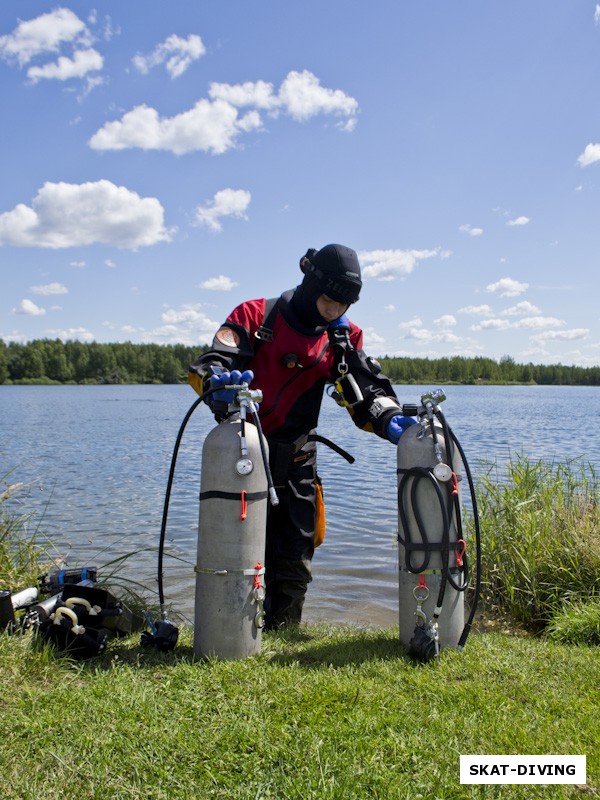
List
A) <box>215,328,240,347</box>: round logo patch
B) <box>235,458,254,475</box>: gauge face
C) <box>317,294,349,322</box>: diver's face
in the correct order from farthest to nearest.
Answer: <box>317,294,349,322</box>: diver's face, <box>215,328,240,347</box>: round logo patch, <box>235,458,254,475</box>: gauge face

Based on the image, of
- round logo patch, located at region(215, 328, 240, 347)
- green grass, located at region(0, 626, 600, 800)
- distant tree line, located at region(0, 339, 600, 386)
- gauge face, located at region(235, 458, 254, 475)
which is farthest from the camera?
distant tree line, located at region(0, 339, 600, 386)

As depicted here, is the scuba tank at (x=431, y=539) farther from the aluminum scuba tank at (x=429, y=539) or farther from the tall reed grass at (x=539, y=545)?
the tall reed grass at (x=539, y=545)

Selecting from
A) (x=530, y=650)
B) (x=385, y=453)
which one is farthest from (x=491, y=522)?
(x=385, y=453)

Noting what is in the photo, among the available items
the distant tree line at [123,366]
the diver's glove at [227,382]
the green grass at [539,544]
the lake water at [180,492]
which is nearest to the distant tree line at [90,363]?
the distant tree line at [123,366]

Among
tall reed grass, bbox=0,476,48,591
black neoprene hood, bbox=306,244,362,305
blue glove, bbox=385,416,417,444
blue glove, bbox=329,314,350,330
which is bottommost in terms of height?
tall reed grass, bbox=0,476,48,591

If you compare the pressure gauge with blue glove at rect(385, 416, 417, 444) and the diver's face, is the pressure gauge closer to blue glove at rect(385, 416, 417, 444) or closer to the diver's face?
blue glove at rect(385, 416, 417, 444)

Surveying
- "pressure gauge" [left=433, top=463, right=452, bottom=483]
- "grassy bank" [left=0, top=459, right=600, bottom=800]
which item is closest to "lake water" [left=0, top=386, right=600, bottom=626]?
"grassy bank" [left=0, top=459, right=600, bottom=800]

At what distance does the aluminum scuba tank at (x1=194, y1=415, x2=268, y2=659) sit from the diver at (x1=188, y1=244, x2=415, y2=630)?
60 centimetres

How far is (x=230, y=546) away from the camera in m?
3.46

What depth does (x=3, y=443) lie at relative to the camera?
17703 mm

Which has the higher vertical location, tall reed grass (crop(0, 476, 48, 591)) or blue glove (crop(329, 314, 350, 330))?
blue glove (crop(329, 314, 350, 330))

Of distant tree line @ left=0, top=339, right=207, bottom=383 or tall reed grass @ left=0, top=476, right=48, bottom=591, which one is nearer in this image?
tall reed grass @ left=0, top=476, right=48, bottom=591

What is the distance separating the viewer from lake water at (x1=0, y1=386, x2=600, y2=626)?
6980mm

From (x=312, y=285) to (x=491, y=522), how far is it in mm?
3309
